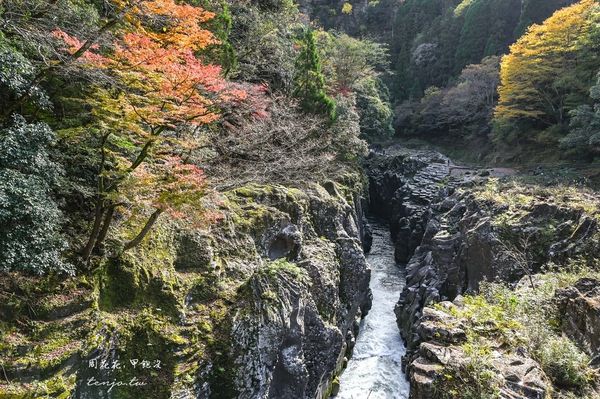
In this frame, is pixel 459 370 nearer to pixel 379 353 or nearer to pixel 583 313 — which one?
pixel 583 313

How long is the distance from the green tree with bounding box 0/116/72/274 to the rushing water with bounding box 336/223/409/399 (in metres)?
7.68

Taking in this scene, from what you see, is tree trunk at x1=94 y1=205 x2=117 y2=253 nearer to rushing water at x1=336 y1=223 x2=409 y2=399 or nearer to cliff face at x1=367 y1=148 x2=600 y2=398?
cliff face at x1=367 y1=148 x2=600 y2=398

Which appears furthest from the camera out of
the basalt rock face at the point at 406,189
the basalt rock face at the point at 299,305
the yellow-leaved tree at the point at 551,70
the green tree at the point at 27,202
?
the basalt rock face at the point at 406,189

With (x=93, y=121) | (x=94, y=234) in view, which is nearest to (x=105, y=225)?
(x=94, y=234)

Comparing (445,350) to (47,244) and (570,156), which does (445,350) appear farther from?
(570,156)

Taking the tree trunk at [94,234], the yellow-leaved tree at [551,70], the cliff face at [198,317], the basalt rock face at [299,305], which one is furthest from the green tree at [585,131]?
the tree trunk at [94,234]

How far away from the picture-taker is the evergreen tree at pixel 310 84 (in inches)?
793

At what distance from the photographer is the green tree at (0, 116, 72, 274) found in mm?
5598

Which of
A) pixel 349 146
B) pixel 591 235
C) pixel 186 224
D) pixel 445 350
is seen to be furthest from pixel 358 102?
pixel 445 350

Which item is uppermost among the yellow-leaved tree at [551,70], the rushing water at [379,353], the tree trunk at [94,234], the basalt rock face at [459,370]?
the yellow-leaved tree at [551,70]

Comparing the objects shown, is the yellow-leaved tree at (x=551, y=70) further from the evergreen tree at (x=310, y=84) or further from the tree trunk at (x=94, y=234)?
the tree trunk at (x=94, y=234)

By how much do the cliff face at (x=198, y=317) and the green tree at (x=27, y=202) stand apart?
36.1 inches

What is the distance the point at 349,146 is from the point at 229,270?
49.2 ft

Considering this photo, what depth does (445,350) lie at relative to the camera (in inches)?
245
